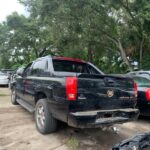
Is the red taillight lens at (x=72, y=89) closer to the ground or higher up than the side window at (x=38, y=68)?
closer to the ground

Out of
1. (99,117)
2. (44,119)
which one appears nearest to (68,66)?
(44,119)

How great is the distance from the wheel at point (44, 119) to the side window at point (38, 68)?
0.82 m

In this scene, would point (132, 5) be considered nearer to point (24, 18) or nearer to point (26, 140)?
point (26, 140)

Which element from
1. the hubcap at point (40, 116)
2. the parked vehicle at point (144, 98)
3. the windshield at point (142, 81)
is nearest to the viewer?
the hubcap at point (40, 116)

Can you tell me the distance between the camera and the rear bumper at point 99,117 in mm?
4834

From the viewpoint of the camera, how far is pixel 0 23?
29266 mm

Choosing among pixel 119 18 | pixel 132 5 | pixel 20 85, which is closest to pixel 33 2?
A: pixel 119 18

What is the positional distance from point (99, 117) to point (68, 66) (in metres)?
2.23

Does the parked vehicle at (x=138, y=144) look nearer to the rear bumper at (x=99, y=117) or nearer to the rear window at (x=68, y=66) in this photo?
the rear bumper at (x=99, y=117)

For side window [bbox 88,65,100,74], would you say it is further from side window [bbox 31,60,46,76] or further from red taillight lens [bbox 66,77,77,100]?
red taillight lens [bbox 66,77,77,100]

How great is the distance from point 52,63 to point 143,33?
10838mm

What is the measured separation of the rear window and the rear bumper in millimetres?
1876

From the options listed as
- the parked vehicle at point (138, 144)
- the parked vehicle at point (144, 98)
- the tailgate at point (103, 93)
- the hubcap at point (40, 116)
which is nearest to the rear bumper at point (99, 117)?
the tailgate at point (103, 93)

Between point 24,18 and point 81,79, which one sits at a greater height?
point 24,18
